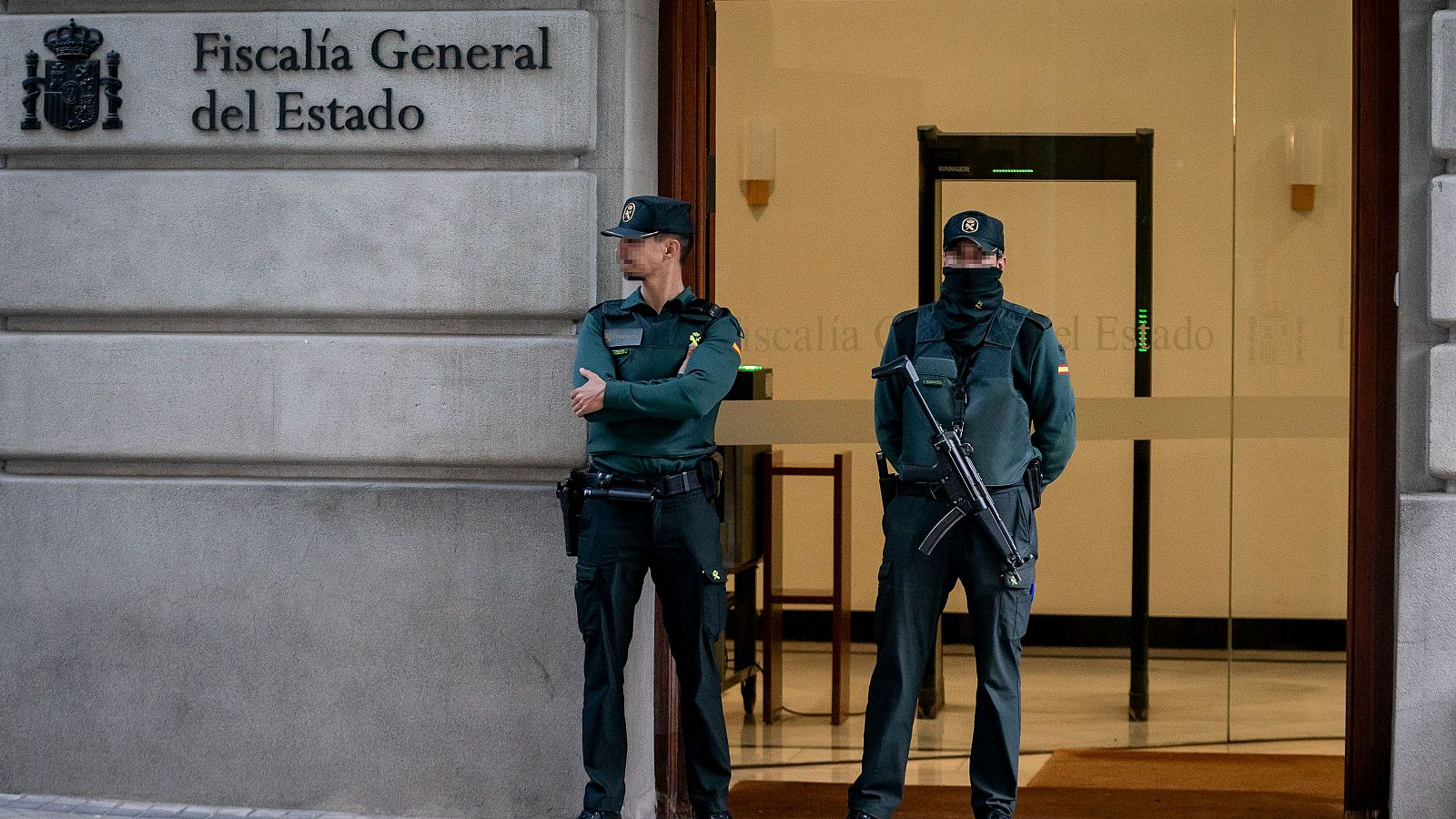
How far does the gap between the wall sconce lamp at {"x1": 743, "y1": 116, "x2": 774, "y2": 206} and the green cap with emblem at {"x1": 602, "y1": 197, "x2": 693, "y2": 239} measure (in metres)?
1.04

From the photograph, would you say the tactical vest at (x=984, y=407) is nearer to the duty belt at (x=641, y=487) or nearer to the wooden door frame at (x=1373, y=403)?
the duty belt at (x=641, y=487)

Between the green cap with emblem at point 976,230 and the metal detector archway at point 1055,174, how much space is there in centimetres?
123

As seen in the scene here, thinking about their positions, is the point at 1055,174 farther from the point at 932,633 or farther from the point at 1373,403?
the point at 932,633

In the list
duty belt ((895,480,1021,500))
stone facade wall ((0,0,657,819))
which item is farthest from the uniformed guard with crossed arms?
duty belt ((895,480,1021,500))

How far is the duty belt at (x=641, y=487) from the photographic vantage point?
466cm

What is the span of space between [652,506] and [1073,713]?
2.23 m

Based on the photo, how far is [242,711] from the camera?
5441mm

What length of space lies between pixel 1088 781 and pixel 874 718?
133 centimetres

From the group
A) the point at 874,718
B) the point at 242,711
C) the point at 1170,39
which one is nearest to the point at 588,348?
the point at 874,718

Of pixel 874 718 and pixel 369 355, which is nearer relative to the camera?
pixel 874 718

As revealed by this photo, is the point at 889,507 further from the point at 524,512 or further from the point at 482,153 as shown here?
the point at 482,153

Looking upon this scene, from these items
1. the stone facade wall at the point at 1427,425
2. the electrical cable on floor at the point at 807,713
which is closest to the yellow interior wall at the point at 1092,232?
the electrical cable on floor at the point at 807,713

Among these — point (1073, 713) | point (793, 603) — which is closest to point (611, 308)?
point (793, 603)

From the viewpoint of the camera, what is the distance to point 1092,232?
5984 mm
